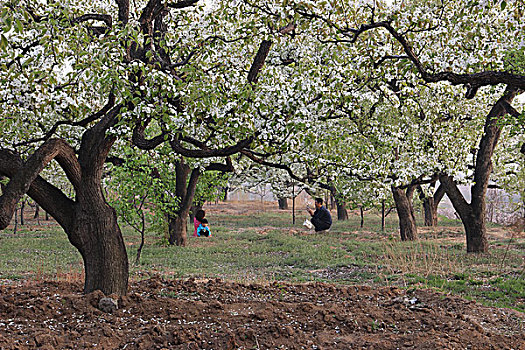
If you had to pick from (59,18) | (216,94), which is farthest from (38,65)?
(216,94)

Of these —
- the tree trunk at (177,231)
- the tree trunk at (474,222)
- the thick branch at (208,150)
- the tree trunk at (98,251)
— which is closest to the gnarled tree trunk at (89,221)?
the tree trunk at (98,251)

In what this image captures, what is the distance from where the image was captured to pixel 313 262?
1468 cm

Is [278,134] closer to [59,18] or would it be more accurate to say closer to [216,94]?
[216,94]

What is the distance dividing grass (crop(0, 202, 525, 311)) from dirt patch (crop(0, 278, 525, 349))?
94.8 inches

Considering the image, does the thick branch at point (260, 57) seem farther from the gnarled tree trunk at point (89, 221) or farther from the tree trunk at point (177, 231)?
the tree trunk at point (177, 231)

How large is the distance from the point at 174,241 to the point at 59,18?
11.9m

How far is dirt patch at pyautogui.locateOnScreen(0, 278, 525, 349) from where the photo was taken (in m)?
4.95

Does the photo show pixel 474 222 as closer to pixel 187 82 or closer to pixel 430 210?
pixel 187 82

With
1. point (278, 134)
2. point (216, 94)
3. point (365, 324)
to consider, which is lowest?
point (365, 324)

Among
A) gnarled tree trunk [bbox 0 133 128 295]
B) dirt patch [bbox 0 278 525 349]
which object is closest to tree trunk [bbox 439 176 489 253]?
dirt patch [bbox 0 278 525 349]

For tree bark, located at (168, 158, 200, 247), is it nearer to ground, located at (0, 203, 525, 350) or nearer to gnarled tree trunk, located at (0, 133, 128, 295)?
ground, located at (0, 203, 525, 350)

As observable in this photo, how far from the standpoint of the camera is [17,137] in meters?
10.1

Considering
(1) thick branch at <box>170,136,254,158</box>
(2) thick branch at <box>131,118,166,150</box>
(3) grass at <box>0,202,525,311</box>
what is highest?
→ (2) thick branch at <box>131,118,166,150</box>

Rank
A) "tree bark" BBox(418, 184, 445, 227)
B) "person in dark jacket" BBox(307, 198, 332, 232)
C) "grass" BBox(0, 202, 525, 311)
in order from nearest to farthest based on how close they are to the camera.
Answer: "grass" BBox(0, 202, 525, 311)
"person in dark jacket" BBox(307, 198, 332, 232)
"tree bark" BBox(418, 184, 445, 227)
